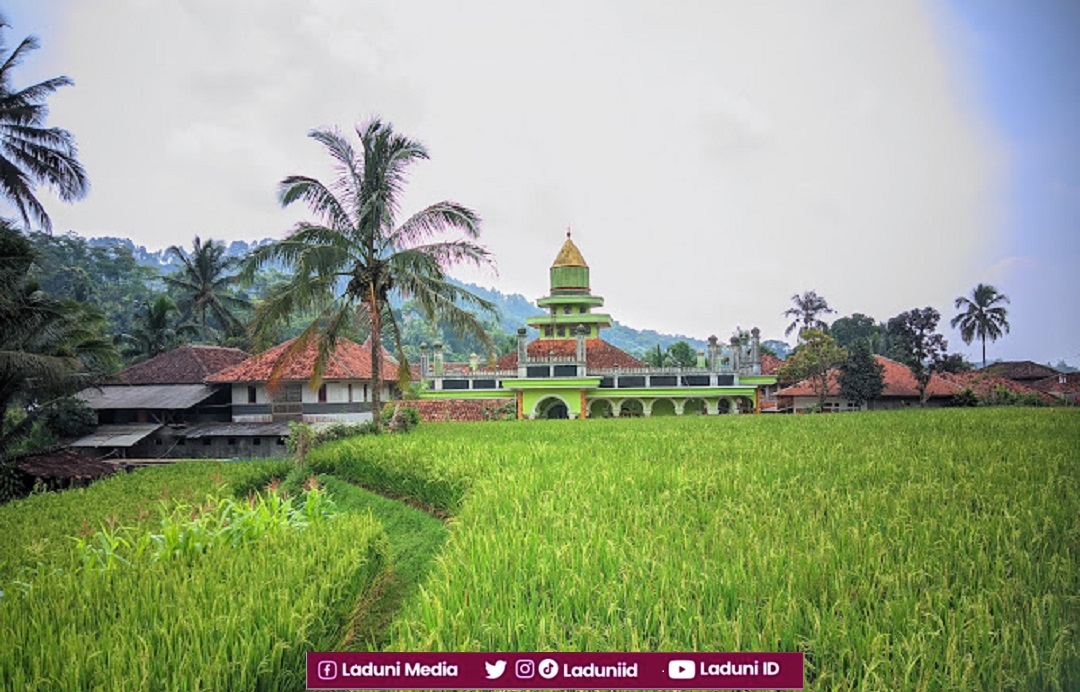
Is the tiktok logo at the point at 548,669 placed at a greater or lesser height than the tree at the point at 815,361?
lesser

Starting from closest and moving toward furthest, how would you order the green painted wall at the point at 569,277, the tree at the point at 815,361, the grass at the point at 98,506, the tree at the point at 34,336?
the tree at the point at 34,336, the grass at the point at 98,506, the tree at the point at 815,361, the green painted wall at the point at 569,277

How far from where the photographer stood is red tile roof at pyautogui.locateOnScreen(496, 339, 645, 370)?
21906 mm

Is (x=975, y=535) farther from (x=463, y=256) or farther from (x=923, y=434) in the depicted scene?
(x=463, y=256)

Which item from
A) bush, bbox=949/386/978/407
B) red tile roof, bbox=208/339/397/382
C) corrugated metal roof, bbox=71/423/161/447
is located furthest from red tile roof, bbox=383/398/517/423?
bush, bbox=949/386/978/407

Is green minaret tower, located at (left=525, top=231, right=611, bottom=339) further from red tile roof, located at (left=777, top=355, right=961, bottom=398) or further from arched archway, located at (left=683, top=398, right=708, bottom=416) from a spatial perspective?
red tile roof, located at (left=777, top=355, right=961, bottom=398)

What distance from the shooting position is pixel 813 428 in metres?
11.0

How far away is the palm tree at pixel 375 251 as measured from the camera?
10953mm

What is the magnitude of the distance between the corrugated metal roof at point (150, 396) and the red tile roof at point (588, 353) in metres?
10.1

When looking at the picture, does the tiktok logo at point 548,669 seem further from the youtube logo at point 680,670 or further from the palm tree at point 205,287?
the palm tree at point 205,287

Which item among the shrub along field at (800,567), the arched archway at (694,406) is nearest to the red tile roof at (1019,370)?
the arched archway at (694,406)

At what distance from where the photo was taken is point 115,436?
10.6 metres

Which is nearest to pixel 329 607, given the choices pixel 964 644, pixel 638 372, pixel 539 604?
pixel 539 604

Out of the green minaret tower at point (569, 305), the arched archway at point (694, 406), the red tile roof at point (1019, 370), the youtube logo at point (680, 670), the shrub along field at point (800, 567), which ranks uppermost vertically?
the green minaret tower at point (569, 305)

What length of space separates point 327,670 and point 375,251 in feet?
34.6
